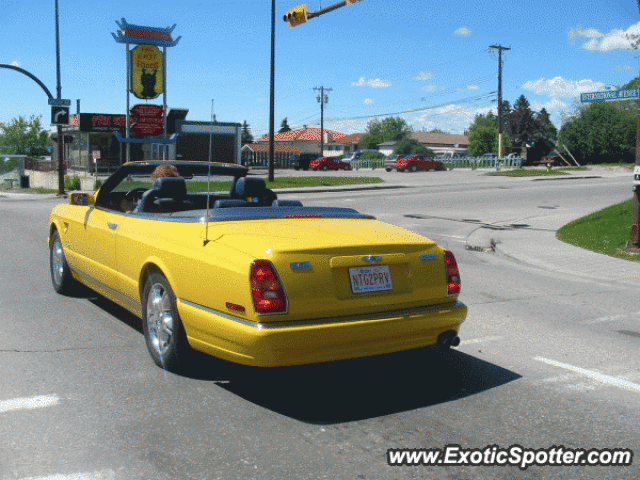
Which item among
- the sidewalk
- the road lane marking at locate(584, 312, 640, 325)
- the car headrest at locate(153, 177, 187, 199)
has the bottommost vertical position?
the road lane marking at locate(584, 312, 640, 325)

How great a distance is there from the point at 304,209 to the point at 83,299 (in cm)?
329

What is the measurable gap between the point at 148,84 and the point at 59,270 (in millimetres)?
28043

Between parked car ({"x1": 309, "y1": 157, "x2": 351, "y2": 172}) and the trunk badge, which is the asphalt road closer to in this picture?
the trunk badge

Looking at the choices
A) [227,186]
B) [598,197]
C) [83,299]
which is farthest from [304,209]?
[598,197]

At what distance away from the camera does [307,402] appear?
14.3 ft

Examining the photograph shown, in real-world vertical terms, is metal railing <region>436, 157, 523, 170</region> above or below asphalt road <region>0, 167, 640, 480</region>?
above

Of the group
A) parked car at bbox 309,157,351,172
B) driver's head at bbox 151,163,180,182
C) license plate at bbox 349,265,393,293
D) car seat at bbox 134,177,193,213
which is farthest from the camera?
parked car at bbox 309,157,351,172

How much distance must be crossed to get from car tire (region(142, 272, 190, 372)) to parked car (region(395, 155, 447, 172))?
174 feet

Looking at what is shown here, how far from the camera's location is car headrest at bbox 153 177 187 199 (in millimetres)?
5762

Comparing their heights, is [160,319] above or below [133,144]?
below

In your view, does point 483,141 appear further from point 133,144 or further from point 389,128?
point 133,144

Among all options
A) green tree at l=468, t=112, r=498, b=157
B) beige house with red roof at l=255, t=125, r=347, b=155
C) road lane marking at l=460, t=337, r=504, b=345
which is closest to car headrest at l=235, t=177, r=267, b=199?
road lane marking at l=460, t=337, r=504, b=345

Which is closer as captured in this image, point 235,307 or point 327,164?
point 235,307

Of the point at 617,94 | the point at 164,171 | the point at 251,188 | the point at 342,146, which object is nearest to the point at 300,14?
the point at 617,94
